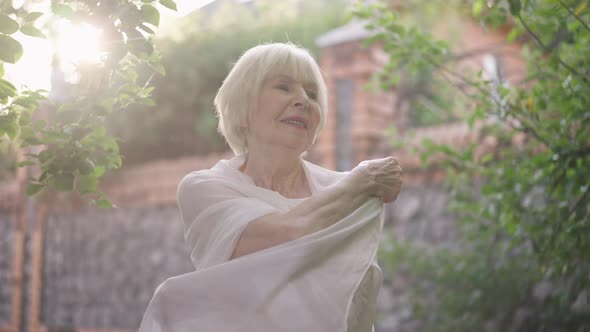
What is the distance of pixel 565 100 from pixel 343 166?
13.4 ft

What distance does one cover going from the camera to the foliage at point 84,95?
1.89 metres

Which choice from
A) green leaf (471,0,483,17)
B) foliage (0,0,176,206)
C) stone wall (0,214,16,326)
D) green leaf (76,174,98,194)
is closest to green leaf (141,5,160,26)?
foliage (0,0,176,206)

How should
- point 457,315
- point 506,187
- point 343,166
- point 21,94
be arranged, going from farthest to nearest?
point 343,166
point 457,315
point 506,187
point 21,94

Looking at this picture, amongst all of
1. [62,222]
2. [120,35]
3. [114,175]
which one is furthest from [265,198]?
[62,222]

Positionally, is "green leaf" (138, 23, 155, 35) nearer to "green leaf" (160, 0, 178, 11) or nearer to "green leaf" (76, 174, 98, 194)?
"green leaf" (160, 0, 178, 11)

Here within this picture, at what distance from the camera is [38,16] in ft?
6.15

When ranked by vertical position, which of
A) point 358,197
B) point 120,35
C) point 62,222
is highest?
point 120,35

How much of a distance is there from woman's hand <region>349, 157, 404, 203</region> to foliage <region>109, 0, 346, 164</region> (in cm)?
770

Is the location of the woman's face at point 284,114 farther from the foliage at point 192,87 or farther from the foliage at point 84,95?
the foliage at point 192,87

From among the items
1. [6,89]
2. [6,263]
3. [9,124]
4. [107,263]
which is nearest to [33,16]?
[6,89]

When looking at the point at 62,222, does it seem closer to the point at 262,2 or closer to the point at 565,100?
the point at 262,2

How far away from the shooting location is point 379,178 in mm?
1888

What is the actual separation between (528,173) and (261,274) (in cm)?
174

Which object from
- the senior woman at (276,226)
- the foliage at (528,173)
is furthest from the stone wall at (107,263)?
the senior woman at (276,226)
